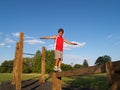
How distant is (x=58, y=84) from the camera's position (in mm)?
6871

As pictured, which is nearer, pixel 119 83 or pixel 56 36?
pixel 119 83

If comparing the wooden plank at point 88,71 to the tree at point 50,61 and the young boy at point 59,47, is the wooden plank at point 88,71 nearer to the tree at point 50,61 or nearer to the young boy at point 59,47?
the young boy at point 59,47

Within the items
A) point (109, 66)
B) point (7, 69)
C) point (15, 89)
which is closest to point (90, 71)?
point (109, 66)

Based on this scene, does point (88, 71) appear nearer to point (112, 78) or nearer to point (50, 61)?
point (112, 78)

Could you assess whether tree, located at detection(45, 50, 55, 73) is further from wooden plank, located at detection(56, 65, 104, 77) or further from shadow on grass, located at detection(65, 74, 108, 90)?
wooden plank, located at detection(56, 65, 104, 77)

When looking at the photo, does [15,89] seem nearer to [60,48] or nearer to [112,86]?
[60,48]

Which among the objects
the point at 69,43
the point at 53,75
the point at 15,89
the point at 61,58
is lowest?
the point at 15,89

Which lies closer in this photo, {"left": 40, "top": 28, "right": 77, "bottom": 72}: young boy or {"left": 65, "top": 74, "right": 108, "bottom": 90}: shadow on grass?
{"left": 40, "top": 28, "right": 77, "bottom": 72}: young boy

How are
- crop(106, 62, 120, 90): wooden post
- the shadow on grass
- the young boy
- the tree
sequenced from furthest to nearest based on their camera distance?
1. the tree
2. the shadow on grass
3. the young boy
4. crop(106, 62, 120, 90): wooden post

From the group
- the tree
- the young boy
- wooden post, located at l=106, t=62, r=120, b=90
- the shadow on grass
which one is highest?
the tree

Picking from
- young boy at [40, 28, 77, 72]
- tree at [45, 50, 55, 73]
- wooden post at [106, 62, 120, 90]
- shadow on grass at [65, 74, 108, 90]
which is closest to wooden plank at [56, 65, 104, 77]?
wooden post at [106, 62, 120, 90]

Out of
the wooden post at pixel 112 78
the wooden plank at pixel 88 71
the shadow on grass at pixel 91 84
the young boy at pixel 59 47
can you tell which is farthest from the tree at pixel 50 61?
the wooden post at pixel 112 78

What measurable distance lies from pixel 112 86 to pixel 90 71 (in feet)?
3.20

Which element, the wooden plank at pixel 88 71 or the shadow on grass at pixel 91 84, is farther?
the shadow on grass at pixel 91 84
